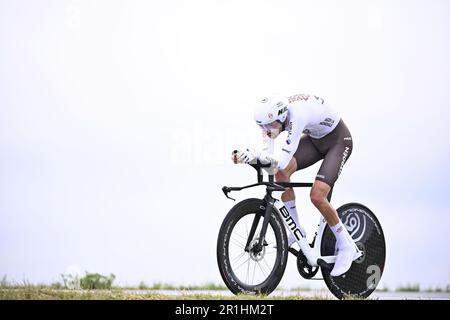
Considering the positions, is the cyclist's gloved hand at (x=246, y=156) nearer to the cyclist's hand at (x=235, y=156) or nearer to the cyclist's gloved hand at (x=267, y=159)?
the cyclist's hand at (x=235, y=156)

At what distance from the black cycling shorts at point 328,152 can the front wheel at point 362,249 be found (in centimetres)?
87

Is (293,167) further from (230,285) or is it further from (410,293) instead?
(410,293)

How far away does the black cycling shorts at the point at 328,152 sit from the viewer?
35.0 ft

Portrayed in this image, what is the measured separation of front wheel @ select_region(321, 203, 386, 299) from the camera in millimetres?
11070

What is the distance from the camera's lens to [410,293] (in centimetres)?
1218

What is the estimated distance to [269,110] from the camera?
10.0 metres

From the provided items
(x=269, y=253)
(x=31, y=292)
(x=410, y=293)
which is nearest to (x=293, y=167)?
(x=269, y=253)

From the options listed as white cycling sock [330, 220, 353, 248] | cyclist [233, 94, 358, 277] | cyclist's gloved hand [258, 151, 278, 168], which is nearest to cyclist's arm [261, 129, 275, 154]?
cyclist [233, 94, 358, 277]

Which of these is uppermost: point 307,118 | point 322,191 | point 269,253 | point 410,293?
point 307,118

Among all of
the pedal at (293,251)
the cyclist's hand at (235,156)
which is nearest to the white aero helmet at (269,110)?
the cyclist's hand at (235,156)

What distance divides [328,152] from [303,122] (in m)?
0.82

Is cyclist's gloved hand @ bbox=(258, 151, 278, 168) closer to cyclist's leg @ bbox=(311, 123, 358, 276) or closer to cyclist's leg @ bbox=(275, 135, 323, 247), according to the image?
cyclist's leg @ bbox=(275, 135, 323, 247)
